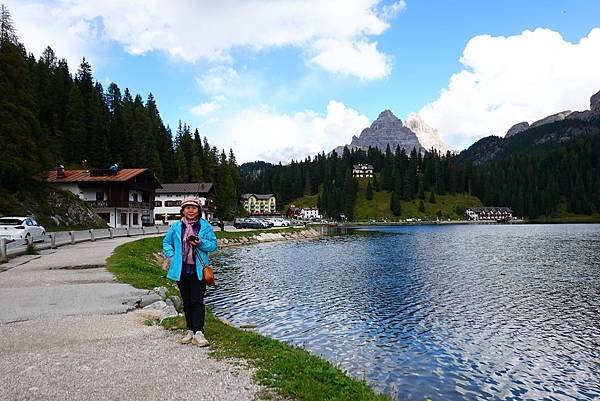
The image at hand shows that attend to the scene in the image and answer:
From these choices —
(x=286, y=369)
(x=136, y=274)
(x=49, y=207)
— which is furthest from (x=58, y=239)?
(x=286, y=369)

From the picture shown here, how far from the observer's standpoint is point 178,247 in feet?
33.2

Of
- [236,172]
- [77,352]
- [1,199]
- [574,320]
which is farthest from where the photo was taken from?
[236,172]

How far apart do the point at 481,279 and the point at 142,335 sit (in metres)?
29.8

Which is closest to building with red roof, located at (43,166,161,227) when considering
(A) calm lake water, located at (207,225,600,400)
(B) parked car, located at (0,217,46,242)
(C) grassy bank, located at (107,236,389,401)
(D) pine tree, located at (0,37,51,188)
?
(D) pine tree, located at (0,37,51,188)

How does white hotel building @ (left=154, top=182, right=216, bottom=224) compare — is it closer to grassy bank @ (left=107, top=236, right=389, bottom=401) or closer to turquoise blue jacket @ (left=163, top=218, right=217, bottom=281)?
grassy bank @ (left=107, top=236, right=389, bottom=401)

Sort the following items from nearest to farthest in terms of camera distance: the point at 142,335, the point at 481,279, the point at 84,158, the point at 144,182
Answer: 1. the point at 142,335
2. the point at 481,279
3. the point at 144,182
4. the point at 84,158

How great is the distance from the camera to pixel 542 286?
3120 centimetres

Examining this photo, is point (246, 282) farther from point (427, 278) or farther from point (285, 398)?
point (285, 398)

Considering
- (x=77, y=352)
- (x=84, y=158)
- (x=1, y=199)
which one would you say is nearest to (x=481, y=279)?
(x=77, y=352)

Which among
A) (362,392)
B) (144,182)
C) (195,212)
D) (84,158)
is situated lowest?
(362,392)

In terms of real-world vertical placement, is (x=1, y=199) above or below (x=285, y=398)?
above

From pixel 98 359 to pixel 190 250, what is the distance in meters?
2.88

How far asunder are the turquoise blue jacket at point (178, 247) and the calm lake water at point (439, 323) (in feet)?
21.0

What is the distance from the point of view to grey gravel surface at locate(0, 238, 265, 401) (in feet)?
24.4
